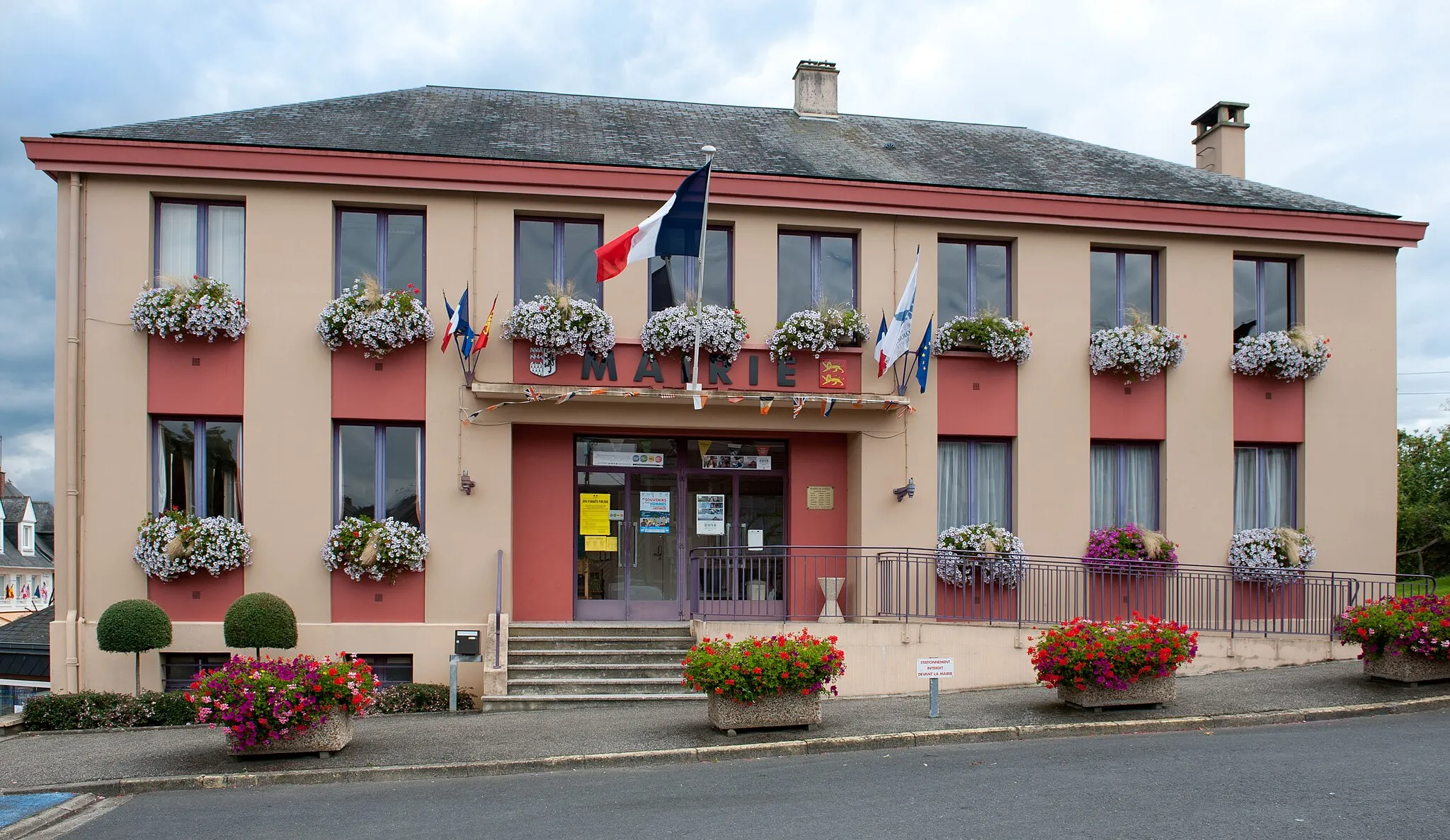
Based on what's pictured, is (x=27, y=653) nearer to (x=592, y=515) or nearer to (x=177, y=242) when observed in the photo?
(x=177, y=242)

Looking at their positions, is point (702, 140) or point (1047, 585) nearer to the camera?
point (1047, 585)

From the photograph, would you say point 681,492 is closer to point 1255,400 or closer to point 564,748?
point 564,748

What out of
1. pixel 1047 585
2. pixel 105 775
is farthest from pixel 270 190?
pixel 1047 585

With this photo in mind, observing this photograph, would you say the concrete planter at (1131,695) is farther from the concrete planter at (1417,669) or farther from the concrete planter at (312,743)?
the concrete planter at (312,743)

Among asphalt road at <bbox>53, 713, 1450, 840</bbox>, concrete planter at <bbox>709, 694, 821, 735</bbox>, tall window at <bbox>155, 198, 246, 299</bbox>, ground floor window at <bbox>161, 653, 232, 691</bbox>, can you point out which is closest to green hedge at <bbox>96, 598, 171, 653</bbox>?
ground floor window at <bbox>161, 653, 232, 691</bbox>

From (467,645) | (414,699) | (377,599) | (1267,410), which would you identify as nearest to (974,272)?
(1267,410)

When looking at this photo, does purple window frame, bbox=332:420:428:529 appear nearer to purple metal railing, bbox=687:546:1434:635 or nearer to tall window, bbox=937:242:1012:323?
purple metal railing, bbox=687:546:1434:635

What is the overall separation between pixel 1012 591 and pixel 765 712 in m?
5.79

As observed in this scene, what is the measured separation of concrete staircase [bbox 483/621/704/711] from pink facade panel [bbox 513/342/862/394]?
10.5 ft

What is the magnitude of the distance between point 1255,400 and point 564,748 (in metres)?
11.3

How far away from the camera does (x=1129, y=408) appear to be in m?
15.8

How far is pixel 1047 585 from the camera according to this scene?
15195 millimetres

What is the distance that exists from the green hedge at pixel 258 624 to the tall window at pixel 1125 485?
35.6 feet

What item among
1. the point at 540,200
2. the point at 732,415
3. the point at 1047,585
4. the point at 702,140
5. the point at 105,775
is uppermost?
the point at 702,140
